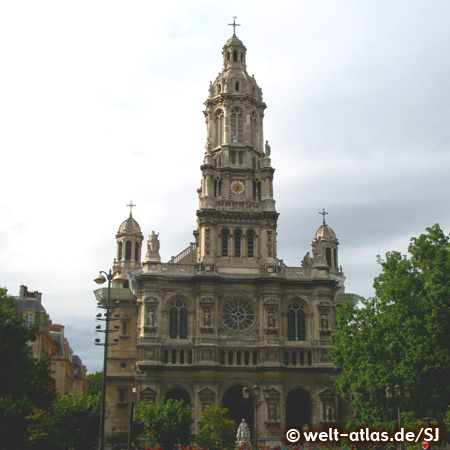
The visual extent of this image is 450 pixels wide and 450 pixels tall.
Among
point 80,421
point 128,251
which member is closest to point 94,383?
point 128,251

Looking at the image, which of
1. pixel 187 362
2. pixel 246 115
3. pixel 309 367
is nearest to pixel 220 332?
pixel 187 362

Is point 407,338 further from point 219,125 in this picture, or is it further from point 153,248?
point 219,125

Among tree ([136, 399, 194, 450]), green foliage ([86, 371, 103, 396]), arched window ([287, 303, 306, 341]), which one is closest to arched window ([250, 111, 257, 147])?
arched window ([287, 303, 306, 341])

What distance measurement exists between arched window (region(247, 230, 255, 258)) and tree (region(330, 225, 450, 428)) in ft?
89.5

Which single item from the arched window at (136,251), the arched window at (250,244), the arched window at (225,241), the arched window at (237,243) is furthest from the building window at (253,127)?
the arched window at (136,251)

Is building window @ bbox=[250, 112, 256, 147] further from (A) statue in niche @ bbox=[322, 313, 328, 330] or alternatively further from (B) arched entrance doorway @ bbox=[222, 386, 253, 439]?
(B) arched entrance doorway @ bbox=[222, 386, 253, 439]

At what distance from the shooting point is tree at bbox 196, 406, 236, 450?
5001cm

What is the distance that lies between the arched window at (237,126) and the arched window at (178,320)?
20786mm

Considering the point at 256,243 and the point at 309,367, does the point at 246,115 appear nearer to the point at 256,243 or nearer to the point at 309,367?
the point at 256,243

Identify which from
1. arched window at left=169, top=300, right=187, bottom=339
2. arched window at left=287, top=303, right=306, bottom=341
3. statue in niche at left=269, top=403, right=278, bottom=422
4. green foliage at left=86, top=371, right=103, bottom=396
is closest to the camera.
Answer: statue in niche at left=269, top=403, right=278, bottom=422

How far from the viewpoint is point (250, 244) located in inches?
2830

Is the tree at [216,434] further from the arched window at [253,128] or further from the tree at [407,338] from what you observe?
the arched window at [253,128]

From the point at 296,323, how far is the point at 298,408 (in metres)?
8.62

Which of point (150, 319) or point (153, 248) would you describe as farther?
point (153, 248)
